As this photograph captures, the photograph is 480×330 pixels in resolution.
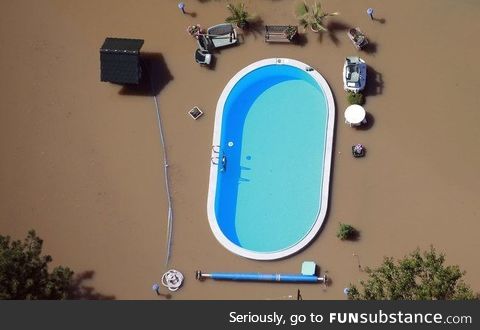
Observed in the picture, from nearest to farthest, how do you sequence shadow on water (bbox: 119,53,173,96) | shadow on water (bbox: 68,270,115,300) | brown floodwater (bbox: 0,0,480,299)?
1. brown floodwater (bbox: 0,0,480,299)
2. shadow on water (bbox: 68,270,115,300)
3. shadow on water (bbox: 119,53,173,96)

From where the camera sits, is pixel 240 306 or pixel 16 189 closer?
pixel 240 306

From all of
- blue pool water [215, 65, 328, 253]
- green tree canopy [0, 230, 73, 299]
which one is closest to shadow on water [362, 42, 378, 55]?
blue pool water [215, 65, 328, 253]

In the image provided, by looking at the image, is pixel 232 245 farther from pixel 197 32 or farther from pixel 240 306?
pixel 197 32

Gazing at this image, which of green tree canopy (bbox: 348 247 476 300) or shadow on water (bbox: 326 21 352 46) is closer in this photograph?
green tree canopy (bbox: 348 247 476 300)

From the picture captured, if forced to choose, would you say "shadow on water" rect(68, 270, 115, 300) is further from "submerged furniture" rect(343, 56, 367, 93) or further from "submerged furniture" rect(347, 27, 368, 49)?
"submerged furniture" rect(347, 27, 368, 49)

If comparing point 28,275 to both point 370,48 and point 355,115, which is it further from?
point 370,48

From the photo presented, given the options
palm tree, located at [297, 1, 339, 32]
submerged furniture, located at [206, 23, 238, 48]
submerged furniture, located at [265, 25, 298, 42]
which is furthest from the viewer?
submerged furniture, located at [206, 23, 238, 48]

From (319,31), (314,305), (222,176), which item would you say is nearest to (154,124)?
(222,176)
